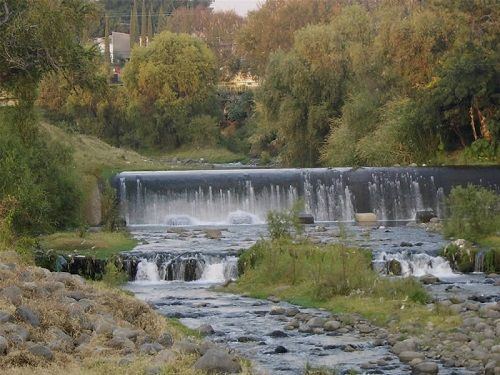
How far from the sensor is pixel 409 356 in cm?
1474

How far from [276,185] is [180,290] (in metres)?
13.2

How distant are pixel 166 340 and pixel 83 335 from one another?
1121 mm

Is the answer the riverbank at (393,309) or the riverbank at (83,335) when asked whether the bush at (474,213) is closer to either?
the riverbank at (393,309)

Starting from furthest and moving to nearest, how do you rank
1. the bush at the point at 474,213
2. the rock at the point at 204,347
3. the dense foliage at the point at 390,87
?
1. the dense foliage at the point at 390,87
2. the bush at the point at 474,213
3. the rock at the point at 204,347

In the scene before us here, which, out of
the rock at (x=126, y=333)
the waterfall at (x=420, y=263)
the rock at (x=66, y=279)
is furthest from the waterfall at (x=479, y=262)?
the rock at (x=126, y=333)

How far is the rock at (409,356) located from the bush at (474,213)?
35.7 feet

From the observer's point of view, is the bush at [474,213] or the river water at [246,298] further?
the bush at [474,213]

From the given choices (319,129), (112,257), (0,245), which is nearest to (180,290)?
(112,257)

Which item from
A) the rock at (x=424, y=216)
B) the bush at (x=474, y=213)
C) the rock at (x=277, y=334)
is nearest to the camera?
the rock at (x=277, y=334)

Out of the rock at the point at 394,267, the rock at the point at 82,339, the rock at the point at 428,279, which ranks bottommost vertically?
the rock at the point at 428,279

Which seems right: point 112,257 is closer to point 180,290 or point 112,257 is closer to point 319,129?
point 180,290

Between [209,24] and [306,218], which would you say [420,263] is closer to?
[306,218]

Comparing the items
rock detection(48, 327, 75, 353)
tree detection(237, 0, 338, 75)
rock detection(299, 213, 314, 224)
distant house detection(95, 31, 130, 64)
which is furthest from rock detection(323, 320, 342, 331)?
distant house detection(95, 31, 130, 64)

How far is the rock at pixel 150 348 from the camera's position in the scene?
1233 cm
